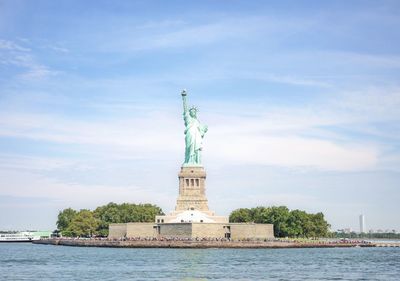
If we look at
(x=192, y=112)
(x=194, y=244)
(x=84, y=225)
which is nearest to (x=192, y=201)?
(x=194, y=244)

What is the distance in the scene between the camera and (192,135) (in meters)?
100

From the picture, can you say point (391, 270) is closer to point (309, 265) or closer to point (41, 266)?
point (309, 265)

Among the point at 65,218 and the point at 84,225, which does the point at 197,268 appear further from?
the point at 65,218

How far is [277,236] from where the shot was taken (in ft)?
349

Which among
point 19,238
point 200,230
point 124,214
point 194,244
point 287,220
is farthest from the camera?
point 19,238

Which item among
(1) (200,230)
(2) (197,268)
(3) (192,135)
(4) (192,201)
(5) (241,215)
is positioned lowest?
(2) (197,268)

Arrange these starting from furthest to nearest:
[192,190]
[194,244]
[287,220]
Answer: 1. [287,220]
2. [192,190]
3. [194,244]

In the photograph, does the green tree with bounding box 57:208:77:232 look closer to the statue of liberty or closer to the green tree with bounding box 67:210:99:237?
the green tree with bounding box 67:210:99:237

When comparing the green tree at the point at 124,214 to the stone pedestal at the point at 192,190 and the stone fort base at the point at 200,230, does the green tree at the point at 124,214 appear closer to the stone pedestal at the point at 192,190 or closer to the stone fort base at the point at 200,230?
the stone fort base at the point at 200,230

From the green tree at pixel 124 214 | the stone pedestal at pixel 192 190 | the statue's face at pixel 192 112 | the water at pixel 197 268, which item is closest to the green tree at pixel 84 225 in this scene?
the green tree at pixel 124 214

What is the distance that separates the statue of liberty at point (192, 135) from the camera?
99562mm

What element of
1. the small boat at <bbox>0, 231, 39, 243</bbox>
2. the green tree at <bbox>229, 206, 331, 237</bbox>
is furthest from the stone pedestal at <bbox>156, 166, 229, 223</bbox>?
the small boat at <bbox>0, 231, 39, 243</bbox>

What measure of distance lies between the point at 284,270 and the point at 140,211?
60.4 meters

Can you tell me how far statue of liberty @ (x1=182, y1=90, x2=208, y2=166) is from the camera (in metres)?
99.6
